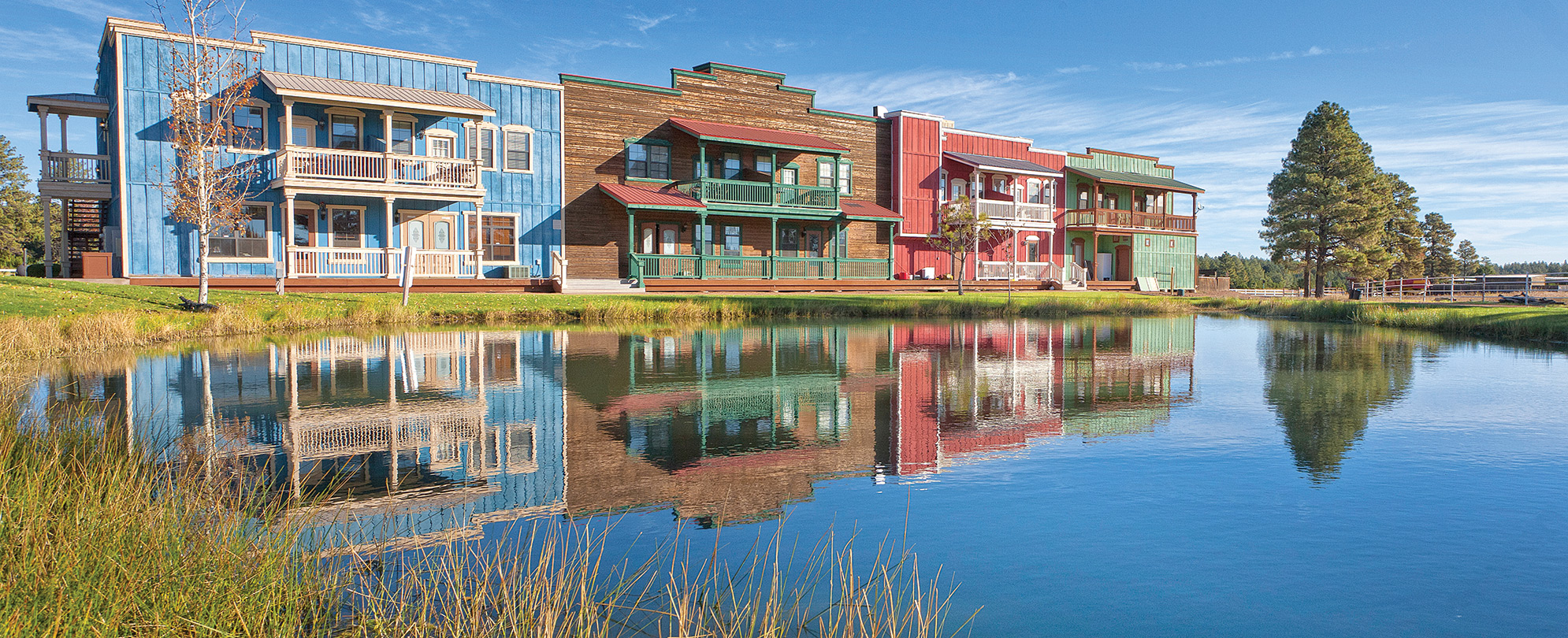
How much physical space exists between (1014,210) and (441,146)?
2642 centimetres

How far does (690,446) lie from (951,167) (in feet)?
123

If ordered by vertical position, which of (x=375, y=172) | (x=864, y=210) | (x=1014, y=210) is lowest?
(x=864, y=210)

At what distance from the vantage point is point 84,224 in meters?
31.5

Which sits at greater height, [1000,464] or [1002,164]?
[1002,164]

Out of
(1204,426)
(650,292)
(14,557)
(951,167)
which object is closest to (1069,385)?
(1204,426)

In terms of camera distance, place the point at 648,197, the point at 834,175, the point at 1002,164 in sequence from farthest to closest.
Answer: the point at 1002,164 → the point at 834,175 → the point at 648,197

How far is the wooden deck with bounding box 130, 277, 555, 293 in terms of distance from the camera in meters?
26.2

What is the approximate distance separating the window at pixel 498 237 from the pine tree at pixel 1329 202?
38552 millimetres

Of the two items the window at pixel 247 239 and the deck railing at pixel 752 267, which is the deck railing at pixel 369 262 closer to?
the window at pixel 247 239

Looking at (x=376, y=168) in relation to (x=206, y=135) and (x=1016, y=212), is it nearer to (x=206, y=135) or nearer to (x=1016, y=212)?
(x=206, y=135)

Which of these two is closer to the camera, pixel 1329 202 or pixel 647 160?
pixel 647 160

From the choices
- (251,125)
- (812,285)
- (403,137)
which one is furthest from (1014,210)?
(251,125)

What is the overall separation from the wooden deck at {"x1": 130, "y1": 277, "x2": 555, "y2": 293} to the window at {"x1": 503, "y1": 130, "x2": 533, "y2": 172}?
461 centimetres

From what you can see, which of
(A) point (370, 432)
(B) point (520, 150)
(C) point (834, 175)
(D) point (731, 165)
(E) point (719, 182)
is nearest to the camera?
(A) point (370, 432)
